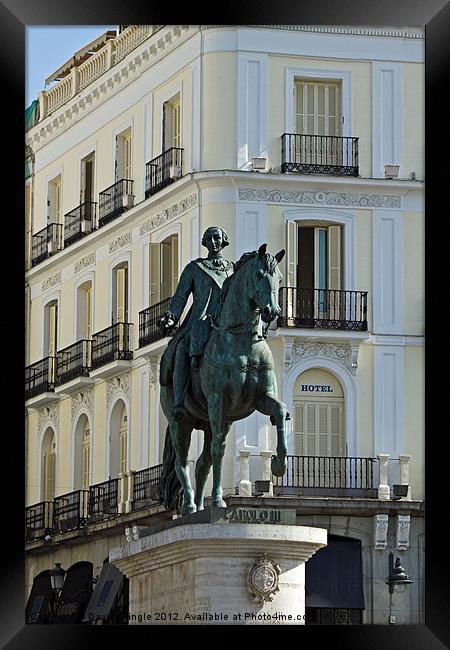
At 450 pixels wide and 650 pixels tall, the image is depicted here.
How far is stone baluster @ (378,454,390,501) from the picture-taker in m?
36.9

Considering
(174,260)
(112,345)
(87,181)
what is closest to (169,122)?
(174,260)

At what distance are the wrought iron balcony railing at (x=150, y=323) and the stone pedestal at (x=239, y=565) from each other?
16.6 meters

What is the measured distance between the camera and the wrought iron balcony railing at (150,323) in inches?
1506

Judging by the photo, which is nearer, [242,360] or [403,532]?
[242,360]

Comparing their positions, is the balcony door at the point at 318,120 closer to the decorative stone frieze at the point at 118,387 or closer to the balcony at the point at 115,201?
the balcony at the point at 115,201

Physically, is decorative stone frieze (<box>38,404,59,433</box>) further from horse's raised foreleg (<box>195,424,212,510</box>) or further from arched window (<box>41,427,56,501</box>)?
horse's raised foreleg (<box>195,424,212,510</box>)

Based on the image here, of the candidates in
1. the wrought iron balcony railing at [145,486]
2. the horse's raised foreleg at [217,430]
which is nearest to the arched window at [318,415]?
the wrought iron balcony railing at [145,486]

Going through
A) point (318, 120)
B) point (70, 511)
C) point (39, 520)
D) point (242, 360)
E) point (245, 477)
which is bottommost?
point (39, 520)

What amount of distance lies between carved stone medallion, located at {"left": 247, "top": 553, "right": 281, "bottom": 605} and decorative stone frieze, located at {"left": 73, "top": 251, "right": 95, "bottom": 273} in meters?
20.8

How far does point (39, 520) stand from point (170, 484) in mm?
18344

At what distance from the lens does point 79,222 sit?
137 feet

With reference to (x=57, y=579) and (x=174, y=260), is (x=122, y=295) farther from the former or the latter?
(x=57, y=579)
